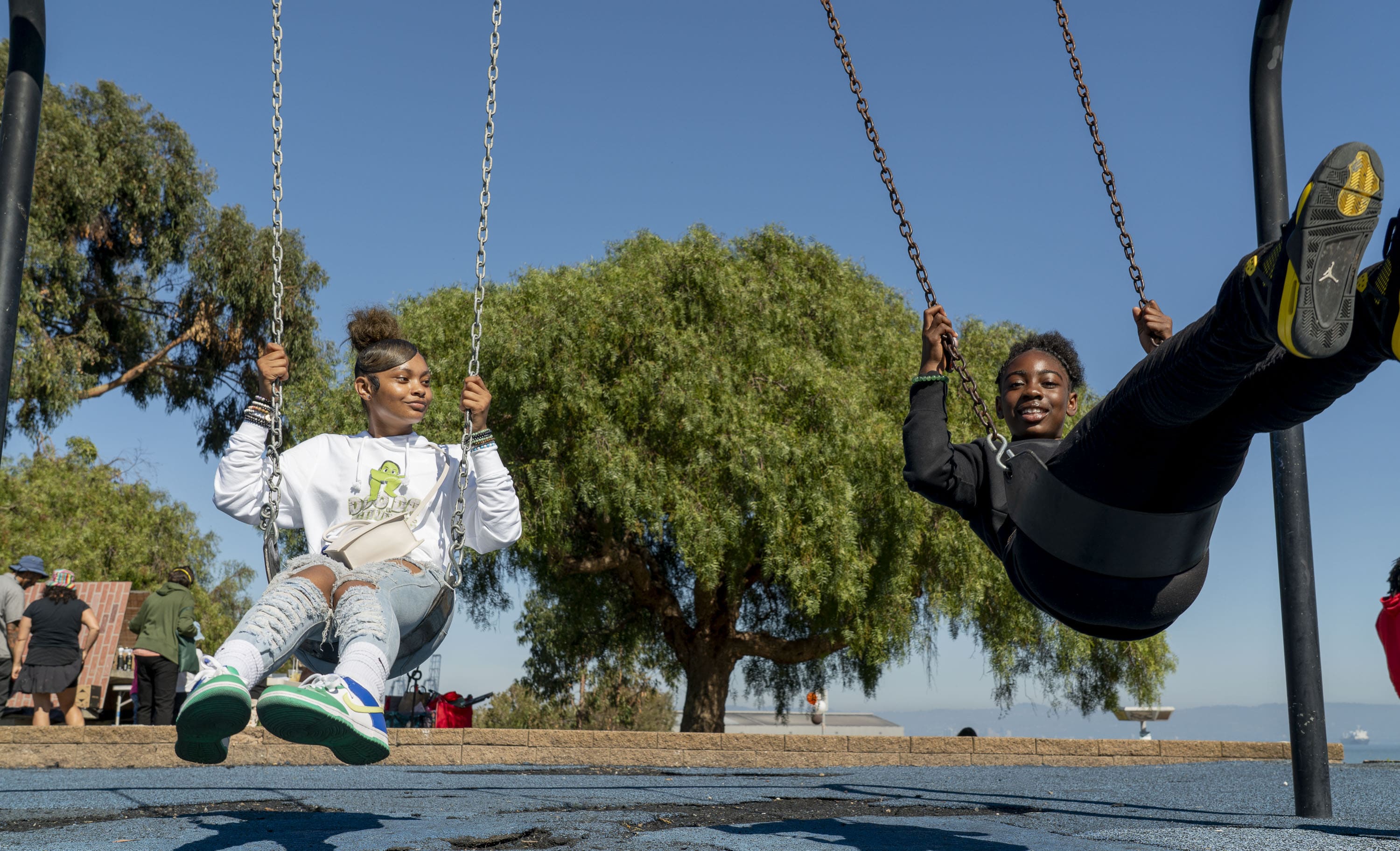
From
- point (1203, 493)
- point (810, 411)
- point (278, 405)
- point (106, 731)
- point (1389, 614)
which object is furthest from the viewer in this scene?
point (810, 411)

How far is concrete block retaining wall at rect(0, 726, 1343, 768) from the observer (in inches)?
281

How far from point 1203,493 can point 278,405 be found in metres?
2.59

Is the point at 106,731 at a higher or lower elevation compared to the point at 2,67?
lower

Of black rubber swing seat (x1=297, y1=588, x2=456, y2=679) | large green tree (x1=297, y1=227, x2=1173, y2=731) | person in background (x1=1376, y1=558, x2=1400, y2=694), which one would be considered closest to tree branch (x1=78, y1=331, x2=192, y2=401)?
large green tree (x1=297, y1=227, x2=1173, y2=731)

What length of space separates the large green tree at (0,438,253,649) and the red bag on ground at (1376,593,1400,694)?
1765 centimetres

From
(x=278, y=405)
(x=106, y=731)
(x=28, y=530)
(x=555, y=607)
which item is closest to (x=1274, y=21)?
(x=278, y=405)

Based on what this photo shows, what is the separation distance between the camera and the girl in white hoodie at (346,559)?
2480 millimetres

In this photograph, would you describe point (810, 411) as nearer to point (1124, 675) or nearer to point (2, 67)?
point (1124, 675)

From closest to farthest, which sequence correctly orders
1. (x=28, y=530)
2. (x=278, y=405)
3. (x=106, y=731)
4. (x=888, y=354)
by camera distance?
(x=278, y=405), (x=106, y=731), (x=888, y=354), (x=28, y=530)

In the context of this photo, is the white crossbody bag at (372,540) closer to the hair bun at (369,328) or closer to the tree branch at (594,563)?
the hair bun at (369,328)

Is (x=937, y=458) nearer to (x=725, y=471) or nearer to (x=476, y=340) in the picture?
(x=476, y=340)

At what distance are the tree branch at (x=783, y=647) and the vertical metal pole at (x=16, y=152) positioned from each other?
1329cm

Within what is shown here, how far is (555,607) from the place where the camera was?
54.2 feet

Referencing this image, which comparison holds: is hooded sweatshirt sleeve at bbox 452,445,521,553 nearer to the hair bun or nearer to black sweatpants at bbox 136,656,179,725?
the hair bun
